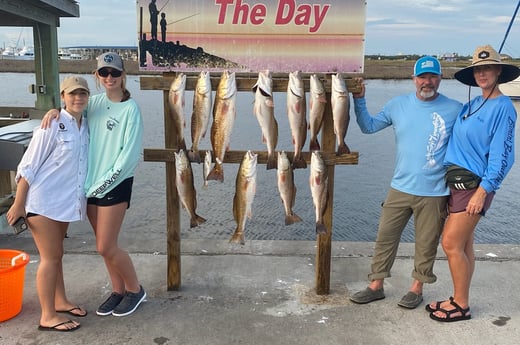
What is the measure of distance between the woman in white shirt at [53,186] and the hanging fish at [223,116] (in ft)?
3.12

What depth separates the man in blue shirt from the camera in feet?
11.5

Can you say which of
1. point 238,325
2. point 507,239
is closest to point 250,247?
point 238,325

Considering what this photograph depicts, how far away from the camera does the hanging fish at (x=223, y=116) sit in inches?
137

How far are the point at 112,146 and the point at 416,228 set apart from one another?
2.47m

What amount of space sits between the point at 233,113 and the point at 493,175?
1.92 meters

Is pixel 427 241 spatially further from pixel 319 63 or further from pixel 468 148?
pixel 319 63

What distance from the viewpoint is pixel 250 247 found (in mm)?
5082

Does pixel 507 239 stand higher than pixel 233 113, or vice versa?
pixel 233 113

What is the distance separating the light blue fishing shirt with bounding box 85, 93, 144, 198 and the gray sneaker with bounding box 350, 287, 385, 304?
213cm

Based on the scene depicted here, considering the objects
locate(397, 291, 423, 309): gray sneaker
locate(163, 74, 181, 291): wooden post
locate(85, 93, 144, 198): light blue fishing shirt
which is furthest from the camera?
locate(163, 74, 181, 291): wooden post

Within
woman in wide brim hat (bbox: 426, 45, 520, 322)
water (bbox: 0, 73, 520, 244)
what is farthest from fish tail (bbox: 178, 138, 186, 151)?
woman in wide brim hat (bbox: 426, 45, 520, 322)

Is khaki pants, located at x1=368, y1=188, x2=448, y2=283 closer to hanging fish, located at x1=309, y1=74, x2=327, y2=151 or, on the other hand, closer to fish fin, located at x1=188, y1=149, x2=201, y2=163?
hanging fish, located at x1=309, y1=74, x2=327, y2=151

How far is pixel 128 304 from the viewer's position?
3633 mm

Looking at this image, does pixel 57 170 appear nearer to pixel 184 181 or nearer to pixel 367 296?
pixel 184 181
